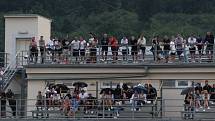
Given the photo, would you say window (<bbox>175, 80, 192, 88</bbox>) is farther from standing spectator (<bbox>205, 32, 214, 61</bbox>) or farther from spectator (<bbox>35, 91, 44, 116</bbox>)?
spectator (<bbox>35, 91, 44, 116</bbox>)

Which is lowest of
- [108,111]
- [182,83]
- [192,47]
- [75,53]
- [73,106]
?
[108,111]

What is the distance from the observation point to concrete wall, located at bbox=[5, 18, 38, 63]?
42.9 metres

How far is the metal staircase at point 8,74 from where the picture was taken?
1588 inches

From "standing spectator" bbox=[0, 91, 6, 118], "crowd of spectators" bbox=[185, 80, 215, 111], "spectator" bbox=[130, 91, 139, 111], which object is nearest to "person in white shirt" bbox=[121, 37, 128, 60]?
"spectator" bbox=[130, 91, 139, 111]

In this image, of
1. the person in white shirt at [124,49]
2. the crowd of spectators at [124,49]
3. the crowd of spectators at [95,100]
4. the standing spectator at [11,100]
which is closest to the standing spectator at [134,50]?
the crowd of spectators at [124,49]

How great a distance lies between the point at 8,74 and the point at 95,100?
5.65 m

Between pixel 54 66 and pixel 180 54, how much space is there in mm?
5676

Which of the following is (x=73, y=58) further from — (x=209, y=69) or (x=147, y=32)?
(x=147, y=32)

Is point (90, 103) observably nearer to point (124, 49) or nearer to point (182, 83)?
point (124, 49)

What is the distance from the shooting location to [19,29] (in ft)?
141

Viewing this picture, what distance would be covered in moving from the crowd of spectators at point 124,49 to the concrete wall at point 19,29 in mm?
2459

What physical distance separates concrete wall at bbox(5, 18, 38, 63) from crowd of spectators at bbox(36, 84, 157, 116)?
549 cm

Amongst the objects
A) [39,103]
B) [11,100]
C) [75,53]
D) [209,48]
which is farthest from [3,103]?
[209,48]

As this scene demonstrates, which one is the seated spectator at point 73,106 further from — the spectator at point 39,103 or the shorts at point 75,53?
the shorts at point 75,53
